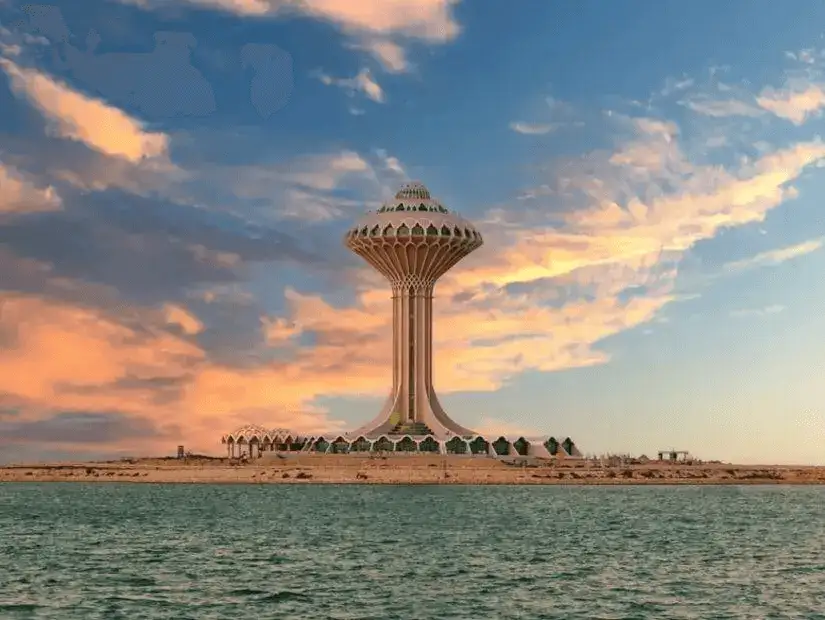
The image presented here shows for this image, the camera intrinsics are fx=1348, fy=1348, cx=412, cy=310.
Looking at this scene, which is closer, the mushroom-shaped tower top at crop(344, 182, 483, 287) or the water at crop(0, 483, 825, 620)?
the water at crop(0, 483, 825, 620)

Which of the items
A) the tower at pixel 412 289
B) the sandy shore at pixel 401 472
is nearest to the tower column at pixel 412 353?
the tower at pixel 412 289

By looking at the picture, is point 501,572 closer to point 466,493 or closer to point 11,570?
point 11,570

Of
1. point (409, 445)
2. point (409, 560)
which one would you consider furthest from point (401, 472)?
point (409, 560)

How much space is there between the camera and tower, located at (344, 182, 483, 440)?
176m

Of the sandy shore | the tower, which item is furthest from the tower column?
the sandy shore

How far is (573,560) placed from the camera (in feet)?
190

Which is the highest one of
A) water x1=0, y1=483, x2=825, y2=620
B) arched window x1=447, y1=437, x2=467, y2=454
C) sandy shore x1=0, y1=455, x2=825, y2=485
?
arched window x1=447, y1=437, x2=467, y2=454

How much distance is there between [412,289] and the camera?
587 ft

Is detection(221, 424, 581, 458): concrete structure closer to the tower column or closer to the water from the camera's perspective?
the tower column

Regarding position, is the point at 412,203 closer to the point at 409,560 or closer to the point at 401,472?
the point at 401,472

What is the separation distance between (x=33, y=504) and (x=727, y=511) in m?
53.4

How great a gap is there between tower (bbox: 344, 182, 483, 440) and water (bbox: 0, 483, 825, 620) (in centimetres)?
7211

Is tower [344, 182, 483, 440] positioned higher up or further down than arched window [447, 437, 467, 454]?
higher up

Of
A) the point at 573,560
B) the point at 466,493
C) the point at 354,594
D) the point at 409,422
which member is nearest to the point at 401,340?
the point at 409,422
